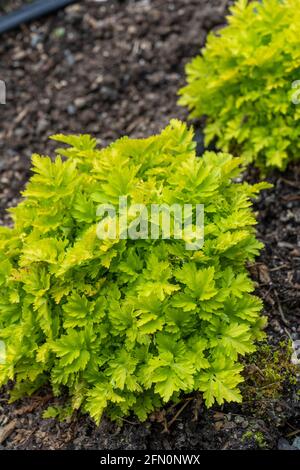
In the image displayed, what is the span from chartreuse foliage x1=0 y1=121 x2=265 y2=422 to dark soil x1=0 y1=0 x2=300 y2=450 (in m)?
0.22

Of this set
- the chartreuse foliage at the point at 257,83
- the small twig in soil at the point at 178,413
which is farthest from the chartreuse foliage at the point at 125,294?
the chartreuse foliage at the point at 257,83

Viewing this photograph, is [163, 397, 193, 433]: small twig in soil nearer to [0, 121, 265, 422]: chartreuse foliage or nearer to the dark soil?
the dark soil

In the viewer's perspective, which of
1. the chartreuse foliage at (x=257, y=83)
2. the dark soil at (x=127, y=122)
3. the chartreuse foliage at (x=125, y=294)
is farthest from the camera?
the chartreuse foliage at (x=257, y=83)

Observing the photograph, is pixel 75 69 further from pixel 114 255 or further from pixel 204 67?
pixel 114 255

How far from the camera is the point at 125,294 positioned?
3059 mm

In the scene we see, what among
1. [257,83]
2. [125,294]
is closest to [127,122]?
[257,83]

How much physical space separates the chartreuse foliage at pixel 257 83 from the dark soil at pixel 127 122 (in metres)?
0.30

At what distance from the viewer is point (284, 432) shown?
3.14 metres

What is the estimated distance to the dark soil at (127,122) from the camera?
313 cm

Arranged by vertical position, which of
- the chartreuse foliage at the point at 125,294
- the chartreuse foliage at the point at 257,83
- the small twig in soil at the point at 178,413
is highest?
the chartreuse foliage at the point at 257,83

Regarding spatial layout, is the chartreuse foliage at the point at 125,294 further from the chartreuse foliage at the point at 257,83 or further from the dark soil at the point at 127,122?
the chartreuse foliage at the point at 257,83

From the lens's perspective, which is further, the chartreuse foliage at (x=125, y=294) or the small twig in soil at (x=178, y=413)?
the small twig in soil at (x=178, y=413)

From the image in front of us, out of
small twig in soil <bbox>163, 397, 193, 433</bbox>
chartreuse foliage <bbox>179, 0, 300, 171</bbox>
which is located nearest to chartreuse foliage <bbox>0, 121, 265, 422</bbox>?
small twig in soil <bbox>163, 397, 193, 433</bbox>
